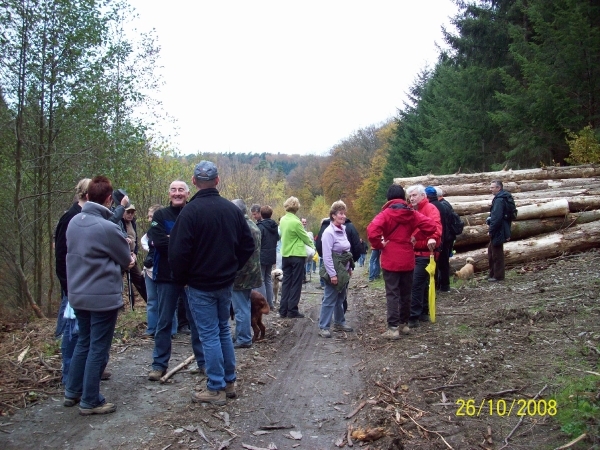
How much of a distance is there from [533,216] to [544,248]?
4.03 feet

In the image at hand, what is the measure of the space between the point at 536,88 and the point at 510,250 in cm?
1035

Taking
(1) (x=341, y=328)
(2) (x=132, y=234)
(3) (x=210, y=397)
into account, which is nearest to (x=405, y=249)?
(1) (x=341, y=328)

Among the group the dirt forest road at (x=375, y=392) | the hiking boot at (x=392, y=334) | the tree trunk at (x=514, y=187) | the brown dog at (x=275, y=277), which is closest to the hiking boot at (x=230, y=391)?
the dirt forest road at (x=375, y=392)

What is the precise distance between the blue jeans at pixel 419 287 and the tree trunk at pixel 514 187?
24.1ft

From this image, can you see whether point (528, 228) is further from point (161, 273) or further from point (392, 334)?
point (161, 273)

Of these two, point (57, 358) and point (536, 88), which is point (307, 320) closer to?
point (57, 358)

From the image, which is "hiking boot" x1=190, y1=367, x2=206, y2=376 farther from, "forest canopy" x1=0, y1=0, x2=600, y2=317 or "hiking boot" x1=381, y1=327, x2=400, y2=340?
"forest canopy" x1=0, y1=0, x2=600, y2=317

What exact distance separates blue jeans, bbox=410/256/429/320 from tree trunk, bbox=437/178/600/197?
24.1 ft

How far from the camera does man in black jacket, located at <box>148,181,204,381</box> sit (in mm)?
5551

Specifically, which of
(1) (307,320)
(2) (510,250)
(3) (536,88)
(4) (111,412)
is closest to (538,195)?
(2) (510,250)

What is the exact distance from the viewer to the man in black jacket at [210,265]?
4816 millimetres

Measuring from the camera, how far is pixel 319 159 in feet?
294

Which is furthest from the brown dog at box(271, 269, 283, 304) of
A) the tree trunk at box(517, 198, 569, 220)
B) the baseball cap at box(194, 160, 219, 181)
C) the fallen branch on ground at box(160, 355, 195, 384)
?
the baseball cap at box(194, 160, 219, 181)

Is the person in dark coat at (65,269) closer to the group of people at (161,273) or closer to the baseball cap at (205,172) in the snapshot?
the group of people at (161,273)
